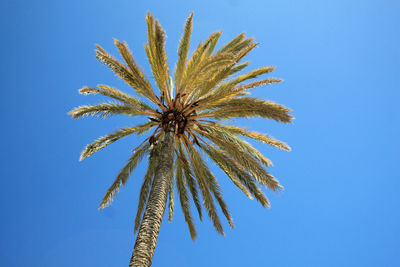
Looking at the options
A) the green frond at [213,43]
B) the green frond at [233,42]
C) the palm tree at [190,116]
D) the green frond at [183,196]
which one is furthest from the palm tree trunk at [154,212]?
the green frond at [233,42]

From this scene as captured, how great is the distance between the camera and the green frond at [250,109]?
25.4ft

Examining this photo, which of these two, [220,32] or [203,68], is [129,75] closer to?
[203,68]

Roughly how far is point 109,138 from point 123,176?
1.44 metres

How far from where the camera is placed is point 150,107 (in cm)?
915

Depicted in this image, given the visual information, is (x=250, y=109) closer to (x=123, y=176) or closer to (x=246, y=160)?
(x=246, y=160)

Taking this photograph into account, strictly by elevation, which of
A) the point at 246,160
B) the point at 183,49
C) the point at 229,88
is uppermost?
the point at 183,49

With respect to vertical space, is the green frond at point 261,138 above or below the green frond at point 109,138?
below

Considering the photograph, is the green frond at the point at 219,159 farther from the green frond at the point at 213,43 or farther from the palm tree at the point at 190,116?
the green frond at the point at 213,43

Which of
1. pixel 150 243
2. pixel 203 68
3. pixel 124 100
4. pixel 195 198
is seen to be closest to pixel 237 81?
pixel 203 68

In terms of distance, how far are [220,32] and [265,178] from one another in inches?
207

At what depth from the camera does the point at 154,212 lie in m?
6.86

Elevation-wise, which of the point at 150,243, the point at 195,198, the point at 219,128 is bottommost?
the point at 150,243

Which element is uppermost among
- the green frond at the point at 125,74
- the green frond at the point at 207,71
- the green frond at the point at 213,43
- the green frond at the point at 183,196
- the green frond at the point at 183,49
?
the green frond at the point at 213,43

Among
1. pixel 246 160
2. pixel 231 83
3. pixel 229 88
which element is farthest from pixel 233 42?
pixel 246 160
